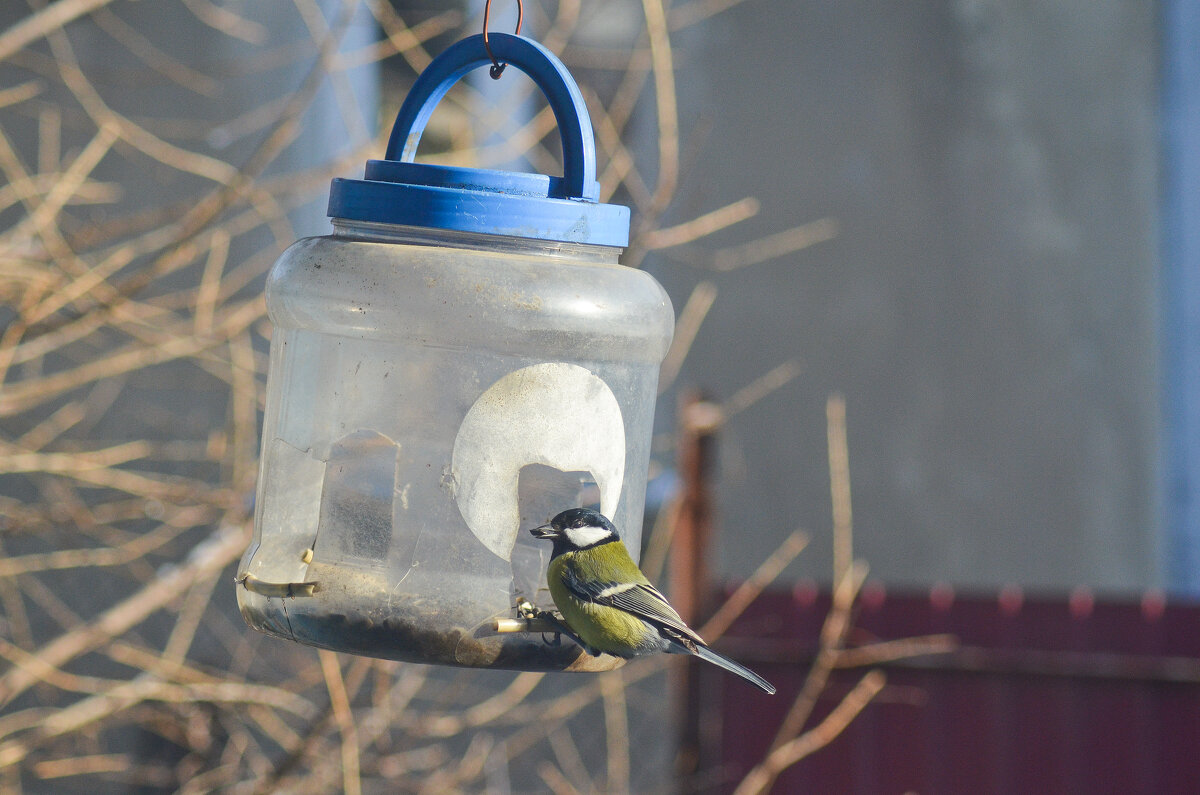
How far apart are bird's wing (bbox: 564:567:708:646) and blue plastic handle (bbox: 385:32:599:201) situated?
44 centimetres

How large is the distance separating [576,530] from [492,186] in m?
0.39

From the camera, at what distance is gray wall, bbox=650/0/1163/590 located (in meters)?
5.85

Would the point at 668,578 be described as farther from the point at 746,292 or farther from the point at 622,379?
the point at 622,379

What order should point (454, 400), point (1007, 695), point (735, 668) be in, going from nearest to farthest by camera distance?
point (735, 668)
point (454, 400)
point (1007, 695)

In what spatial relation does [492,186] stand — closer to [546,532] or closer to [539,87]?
[539,87]

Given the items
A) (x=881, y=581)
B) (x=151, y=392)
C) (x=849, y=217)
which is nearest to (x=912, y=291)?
(x=849, y=217)

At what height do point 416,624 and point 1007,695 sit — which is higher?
point 416,624

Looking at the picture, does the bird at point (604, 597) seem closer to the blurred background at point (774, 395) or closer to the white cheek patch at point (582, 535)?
the white cheek patch at point (582, 535)

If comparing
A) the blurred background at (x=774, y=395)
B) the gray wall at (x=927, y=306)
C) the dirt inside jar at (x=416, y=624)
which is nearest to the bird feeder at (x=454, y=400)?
the dirt inside jar at (x=416, y=624)

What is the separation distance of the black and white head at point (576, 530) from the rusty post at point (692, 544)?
9.01ft

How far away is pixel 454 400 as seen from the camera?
60.2 inches

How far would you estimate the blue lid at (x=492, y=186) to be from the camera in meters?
1.42

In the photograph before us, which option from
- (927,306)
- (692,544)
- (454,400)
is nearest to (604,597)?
(454,400)

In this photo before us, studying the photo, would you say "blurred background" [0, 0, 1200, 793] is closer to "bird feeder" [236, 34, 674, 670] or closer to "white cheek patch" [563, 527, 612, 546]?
"bird feeder" [236, 34, 674, 670]
